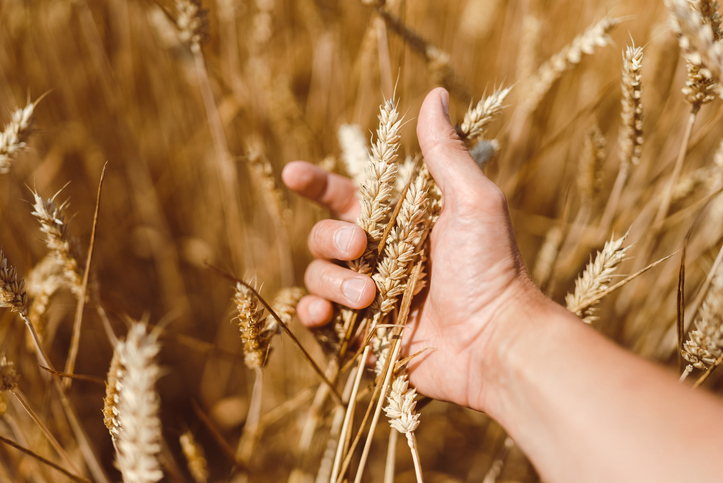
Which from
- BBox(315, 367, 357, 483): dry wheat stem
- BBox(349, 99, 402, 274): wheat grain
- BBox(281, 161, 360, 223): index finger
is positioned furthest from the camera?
BBox(281, 161, 360, 223): index finger

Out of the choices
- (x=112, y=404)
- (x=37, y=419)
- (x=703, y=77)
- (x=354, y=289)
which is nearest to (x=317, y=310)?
(x=354, y=289)

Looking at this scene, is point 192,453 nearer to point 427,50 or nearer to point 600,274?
point 600,274

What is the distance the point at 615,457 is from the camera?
0.50m

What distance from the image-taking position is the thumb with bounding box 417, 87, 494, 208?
2.21ft

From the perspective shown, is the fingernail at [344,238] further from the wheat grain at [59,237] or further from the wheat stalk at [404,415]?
the wheat grain at [59,237]

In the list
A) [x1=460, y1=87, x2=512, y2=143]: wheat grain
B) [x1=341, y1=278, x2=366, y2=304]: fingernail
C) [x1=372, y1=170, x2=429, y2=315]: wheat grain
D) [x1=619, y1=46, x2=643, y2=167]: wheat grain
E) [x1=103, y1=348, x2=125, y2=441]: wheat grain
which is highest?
[x1=619, y1=46, x2=643, y2=167]: wheat grain

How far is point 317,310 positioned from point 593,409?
1.85 ft

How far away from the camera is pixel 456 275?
0.72 metres

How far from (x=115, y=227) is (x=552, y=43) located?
7.61 feet

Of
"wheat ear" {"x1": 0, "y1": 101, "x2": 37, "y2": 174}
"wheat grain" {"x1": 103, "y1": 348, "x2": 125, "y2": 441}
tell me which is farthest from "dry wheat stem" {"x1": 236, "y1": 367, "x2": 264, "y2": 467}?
"wheat ear" {"x1": 0, "y1": 101, "x2": 37, "y2": 174}

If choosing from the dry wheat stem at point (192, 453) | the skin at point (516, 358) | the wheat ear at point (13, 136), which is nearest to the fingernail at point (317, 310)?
the skin at point (516, 358)

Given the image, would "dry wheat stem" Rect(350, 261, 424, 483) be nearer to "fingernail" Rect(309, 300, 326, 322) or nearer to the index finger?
"fingernail" Rect(309, 300, 326, 322)

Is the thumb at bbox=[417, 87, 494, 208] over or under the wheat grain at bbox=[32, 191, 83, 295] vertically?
over

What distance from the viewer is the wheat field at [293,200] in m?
0.70
